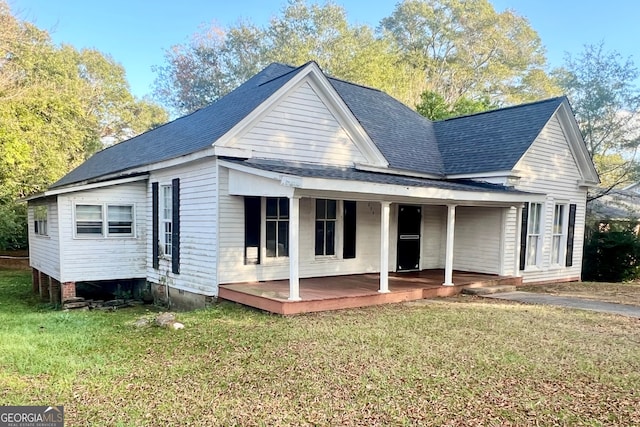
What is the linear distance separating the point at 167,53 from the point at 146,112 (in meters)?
7.59

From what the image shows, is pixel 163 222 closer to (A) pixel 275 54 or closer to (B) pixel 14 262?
(B) pixel 14 262

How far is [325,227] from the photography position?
1052 centimetres

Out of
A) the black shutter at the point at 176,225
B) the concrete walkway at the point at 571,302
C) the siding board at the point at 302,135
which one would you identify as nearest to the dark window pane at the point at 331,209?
the siding board at the point at 302,135

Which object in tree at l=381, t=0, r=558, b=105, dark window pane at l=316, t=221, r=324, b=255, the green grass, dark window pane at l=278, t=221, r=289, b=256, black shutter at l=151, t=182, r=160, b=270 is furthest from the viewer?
tree at l=381, t=0, r=558, b=105

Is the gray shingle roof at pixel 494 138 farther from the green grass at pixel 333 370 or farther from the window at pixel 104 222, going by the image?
the window at pixel 104 222

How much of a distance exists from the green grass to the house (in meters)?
1.85

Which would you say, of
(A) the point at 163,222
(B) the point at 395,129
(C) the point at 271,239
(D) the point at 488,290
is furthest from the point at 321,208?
(B) the point at 395,129

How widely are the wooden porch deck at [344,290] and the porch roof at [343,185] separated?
1.91 metres

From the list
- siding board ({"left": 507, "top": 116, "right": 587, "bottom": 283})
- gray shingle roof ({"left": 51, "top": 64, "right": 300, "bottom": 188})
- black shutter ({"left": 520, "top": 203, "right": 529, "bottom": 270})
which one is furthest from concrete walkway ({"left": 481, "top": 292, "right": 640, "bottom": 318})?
gray shingle roof ({"left": 51, "top": 64, "right": 300, "bottom": 188})

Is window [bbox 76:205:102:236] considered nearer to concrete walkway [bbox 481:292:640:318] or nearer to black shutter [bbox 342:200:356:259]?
black shutter [bbox 342:200:356:259]

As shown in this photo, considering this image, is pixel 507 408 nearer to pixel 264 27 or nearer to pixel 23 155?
pixel 23 155

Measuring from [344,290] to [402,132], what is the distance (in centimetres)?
684

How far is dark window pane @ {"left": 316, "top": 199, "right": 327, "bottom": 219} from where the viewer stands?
34.0ft

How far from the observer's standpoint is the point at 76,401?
156 inches
